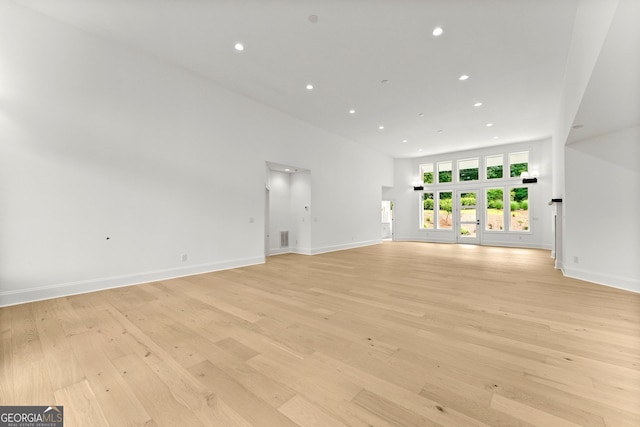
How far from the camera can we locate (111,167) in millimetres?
3963

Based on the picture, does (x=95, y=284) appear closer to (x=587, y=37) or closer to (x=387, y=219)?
(x=587, y=37)

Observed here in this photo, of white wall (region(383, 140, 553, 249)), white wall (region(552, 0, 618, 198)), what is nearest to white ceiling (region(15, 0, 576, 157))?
white wall (region(552, 0, 618, 198))

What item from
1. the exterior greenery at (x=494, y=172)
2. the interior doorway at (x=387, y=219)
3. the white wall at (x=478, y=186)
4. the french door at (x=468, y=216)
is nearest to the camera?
the white wall at (x=478, y=186)

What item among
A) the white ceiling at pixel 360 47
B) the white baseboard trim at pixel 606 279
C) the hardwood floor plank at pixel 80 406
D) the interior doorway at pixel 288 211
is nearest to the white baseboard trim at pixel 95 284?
the interior doorway at pixel 288 211

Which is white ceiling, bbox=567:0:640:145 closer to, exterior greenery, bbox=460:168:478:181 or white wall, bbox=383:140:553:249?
white wall, bbox=383:140:553:249

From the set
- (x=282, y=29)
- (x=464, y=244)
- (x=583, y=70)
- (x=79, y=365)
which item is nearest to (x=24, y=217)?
(x=79, y=365)

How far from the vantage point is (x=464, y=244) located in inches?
413

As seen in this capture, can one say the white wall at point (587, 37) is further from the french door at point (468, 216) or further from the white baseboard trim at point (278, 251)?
the french door at point (468, 216)

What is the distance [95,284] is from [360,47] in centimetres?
557

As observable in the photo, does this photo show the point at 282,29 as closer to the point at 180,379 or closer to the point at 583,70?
the point at 583,70

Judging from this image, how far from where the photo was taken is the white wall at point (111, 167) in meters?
3.28

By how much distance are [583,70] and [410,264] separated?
4.36 meters

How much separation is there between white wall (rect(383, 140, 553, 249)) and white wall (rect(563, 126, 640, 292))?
209 inches

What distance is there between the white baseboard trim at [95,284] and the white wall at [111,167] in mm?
14
